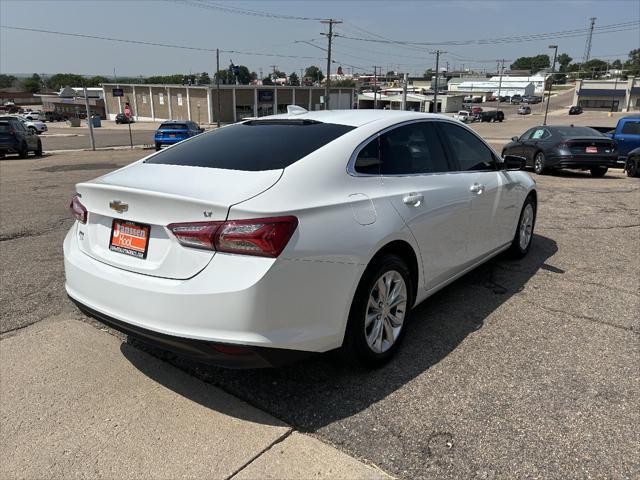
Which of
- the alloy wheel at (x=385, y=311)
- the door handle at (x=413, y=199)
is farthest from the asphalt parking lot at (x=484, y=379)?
the door handle at (x=413, y=199)

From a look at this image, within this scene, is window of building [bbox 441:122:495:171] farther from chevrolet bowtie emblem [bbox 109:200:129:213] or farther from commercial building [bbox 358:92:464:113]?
commercial building [bbox 358:92:464:113]

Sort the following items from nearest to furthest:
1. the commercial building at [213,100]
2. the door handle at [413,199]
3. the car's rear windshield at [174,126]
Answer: the door handle at [413,199]
the car's rear windshield at [174,126]
the commercial building at [213,100]

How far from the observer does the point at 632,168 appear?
45.4 feet

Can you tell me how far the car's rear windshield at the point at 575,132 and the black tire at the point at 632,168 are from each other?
107cm

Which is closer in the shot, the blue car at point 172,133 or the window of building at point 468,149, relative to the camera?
the window of building at point 468,149

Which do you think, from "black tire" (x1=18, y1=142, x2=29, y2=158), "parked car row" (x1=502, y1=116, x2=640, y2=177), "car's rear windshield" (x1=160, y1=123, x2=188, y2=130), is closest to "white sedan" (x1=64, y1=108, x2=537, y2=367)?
"parked car row" (x1=502, y1=116, x2=640, y2=177)

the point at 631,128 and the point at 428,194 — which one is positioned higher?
the point at 631,128

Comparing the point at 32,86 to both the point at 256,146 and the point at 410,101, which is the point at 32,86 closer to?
the point at 410,101

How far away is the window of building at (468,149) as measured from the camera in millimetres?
4410

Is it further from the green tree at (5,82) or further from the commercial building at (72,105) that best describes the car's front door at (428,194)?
the green tree at (5,82)

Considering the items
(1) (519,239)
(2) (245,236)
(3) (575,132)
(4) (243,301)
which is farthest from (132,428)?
(3) (575,132)

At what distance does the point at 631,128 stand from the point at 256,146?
1591 cm

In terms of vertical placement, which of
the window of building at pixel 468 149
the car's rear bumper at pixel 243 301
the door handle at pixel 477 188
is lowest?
the car's rear bumper at pixel 243 301

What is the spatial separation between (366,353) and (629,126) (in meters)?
16.0
